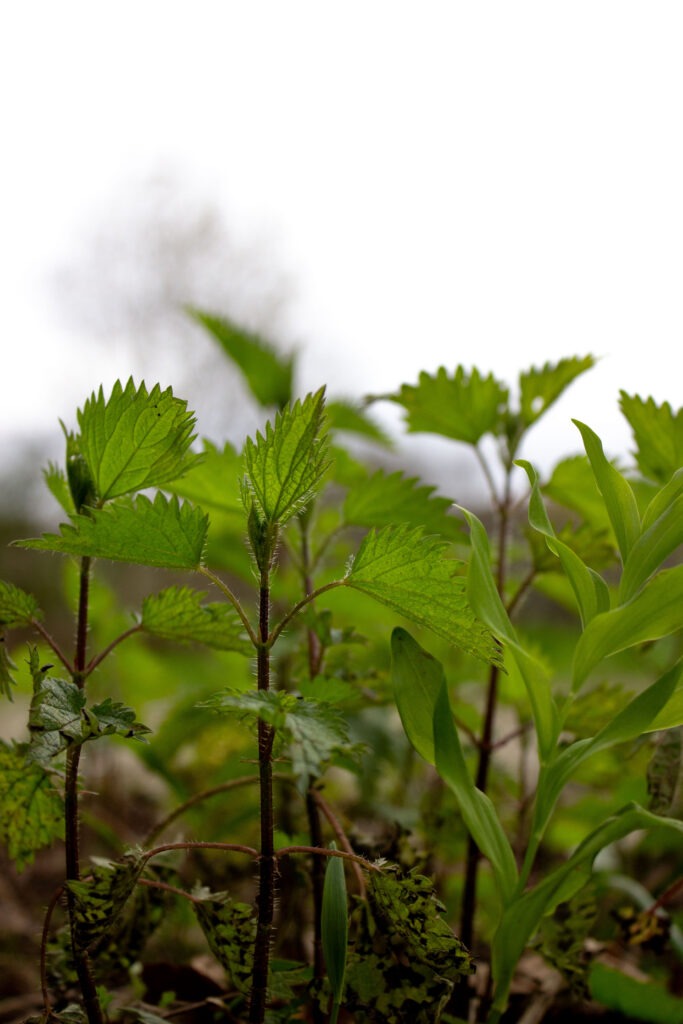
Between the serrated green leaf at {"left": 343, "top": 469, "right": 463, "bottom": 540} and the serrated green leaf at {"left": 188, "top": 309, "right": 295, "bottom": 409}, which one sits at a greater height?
the serrated green leaf at {"left": 188, "top": 309, "right": 295, "bottom": 409}

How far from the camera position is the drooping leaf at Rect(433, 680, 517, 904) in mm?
398

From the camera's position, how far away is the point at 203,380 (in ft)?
15.1

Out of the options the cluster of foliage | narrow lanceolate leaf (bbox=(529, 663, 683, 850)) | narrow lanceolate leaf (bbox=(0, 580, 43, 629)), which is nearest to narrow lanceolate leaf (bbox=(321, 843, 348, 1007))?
the cluster of foliage

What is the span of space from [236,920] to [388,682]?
0.22 m

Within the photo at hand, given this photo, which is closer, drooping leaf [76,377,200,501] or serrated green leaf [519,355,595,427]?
drooping leaf [76,377,200,501]

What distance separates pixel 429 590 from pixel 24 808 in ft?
0.83

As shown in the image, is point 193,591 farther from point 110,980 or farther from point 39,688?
point 110,980

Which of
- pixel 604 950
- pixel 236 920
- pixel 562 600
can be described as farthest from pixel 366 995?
pixel 562 600

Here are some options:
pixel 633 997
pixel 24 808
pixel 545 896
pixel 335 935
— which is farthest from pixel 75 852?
pixel 633 997

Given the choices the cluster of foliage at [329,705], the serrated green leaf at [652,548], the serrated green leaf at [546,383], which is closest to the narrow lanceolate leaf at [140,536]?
the cluster of foliage at [329,705]

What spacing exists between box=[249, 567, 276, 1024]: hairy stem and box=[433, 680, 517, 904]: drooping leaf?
0.29 feet

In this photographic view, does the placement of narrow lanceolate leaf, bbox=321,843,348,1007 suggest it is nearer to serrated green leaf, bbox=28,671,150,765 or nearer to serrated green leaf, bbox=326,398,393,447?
serrated green leaf, bbox=28,671,150,765

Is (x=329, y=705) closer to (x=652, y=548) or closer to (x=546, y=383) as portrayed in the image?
(x=652, y=548)

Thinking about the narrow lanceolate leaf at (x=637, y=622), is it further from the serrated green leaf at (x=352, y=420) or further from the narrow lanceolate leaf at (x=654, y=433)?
the serrated green leaf at (x=352, y=420)
